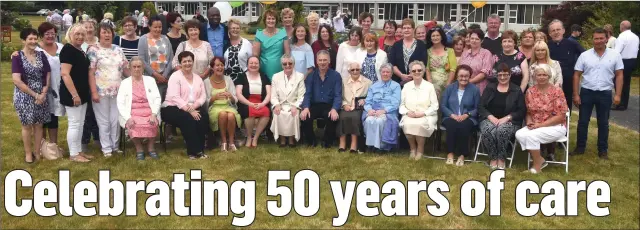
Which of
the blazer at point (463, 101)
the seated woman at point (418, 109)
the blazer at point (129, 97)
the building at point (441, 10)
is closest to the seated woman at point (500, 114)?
the blazer at point (463, 101)

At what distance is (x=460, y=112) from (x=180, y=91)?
348cm

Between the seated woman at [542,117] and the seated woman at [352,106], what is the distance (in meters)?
1.97

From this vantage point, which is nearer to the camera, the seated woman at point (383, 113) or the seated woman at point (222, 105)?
the seated woman at point (383, 113)

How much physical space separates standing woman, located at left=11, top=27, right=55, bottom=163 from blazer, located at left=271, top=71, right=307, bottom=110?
2717 millimetres

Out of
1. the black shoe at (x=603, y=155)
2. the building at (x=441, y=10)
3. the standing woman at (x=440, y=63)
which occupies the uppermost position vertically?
the building at (x=441, y=10)

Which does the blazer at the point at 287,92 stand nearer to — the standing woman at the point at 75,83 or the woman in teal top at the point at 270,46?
the woman in teal top at the point at 270,46

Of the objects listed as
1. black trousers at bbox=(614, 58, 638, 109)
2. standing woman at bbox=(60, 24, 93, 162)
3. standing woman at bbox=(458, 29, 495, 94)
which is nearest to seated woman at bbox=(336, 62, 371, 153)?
standing woman at bbox=(458, 29, 495, 94)

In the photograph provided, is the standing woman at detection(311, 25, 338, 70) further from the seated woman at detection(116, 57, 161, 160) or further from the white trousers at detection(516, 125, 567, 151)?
the white trousers at detection(516, 125, 567, 151)

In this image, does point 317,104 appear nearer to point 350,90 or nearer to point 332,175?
point 350,90

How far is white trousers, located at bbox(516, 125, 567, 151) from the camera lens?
614 centimetres

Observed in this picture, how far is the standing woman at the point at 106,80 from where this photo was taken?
6355 millimetres

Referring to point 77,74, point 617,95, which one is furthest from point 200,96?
point 617,95

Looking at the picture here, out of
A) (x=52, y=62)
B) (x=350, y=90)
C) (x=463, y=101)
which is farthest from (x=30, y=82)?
(x=463, y=101)

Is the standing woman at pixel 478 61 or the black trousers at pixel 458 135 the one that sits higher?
the standing woman at pixel 478 61
